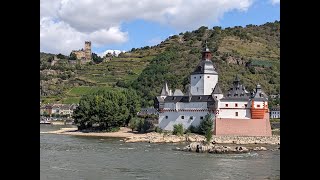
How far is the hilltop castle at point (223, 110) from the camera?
47688 mm

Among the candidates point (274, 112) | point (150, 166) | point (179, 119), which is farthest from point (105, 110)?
point (150, 166)

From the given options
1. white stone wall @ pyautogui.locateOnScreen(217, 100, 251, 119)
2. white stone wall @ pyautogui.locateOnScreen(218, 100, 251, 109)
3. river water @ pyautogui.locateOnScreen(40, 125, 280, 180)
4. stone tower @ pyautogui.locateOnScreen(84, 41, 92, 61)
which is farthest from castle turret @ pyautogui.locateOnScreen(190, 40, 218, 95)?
stone tower @ pyautogui.locateOnScreen(84, 41, 92, 61)

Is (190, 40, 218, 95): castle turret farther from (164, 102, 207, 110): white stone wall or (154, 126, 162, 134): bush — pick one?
(154, 126, 162, 134): bush

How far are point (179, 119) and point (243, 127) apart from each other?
6754mm

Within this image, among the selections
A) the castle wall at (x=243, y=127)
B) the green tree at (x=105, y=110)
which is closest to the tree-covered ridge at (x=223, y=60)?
the green tree at (x=105, y=110)

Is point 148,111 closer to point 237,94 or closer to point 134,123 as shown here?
point 134,123

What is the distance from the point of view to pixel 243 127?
4762 cm

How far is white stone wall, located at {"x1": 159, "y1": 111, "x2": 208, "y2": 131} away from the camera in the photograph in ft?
162

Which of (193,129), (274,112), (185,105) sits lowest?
(193,129)

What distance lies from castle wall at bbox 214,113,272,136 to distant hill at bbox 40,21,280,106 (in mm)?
19118

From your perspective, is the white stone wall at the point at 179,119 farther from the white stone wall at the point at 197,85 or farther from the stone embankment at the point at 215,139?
the white stone wall at the point at 197,85

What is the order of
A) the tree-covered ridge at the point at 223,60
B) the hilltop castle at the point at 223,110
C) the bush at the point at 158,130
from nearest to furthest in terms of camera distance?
the hilltop castle at the point at 223,110 < the bush at the point at 158,130 < the tree-covered ridge at the point at 223,60
